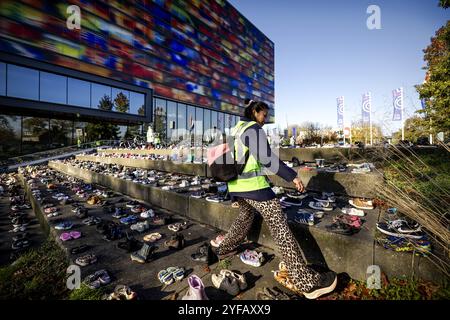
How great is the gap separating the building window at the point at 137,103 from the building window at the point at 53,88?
6780 mm

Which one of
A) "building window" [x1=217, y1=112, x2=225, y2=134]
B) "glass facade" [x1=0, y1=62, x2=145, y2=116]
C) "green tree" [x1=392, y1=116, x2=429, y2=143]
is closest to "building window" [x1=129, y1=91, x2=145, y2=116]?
"glass facade" [x1=0, y1=62, x2=145, y2=116]

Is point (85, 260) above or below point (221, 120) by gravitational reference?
below

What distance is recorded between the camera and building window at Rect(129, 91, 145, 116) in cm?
2505

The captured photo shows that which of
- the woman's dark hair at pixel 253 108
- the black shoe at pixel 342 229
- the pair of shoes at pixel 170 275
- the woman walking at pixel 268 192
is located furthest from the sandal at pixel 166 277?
the woman's dark hair at pixel 253 108

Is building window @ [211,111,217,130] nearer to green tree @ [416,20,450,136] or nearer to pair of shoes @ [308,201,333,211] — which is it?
green tree @ [416,20,450,136]

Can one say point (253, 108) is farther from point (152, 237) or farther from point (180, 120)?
point (180, 120)

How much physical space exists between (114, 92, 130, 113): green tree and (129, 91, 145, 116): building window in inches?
21.2

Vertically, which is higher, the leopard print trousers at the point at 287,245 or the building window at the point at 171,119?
the building window at the point at 171,119

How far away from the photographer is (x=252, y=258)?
271 cm

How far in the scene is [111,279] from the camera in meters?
2.47

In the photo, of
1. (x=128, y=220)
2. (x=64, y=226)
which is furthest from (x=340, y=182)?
(x=64, y=226)

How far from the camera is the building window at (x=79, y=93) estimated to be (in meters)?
19.8

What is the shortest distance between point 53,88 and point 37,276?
72.3 feet

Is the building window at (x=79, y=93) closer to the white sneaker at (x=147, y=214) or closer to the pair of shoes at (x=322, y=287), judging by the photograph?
the white sneaker at (x=147, y=214)
